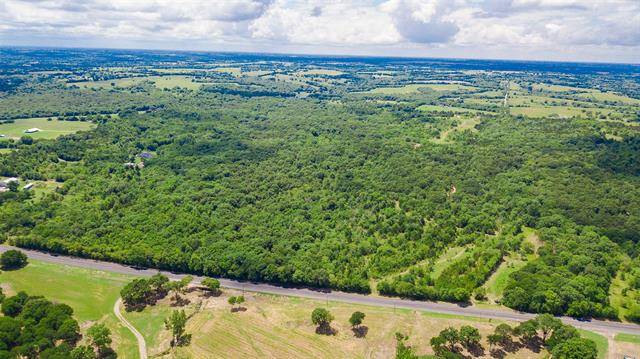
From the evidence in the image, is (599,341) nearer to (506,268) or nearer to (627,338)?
(627,338)

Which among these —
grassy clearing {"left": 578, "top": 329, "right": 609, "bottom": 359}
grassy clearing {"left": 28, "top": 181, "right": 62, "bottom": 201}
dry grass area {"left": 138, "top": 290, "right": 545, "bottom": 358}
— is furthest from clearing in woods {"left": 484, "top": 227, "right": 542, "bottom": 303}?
grassy clearing {"left": 28, "top": 181, "right": 62, "bottom": 201}

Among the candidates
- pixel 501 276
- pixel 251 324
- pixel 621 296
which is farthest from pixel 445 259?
pixel 251 324

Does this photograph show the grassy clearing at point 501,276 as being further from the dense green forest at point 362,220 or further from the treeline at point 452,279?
the dense green forest at point 362,220

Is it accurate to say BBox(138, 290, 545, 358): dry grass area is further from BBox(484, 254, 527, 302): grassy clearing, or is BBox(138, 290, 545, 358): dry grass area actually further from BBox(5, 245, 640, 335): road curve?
BBox(484, 254, 527, 302): grassy clearing

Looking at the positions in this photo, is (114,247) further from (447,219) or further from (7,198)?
(447,219)

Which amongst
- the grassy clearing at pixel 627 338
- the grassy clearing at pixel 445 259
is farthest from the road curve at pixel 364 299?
the grassy clearing at pixel 445 259

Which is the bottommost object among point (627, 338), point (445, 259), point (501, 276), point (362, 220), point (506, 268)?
point (627, 338)
